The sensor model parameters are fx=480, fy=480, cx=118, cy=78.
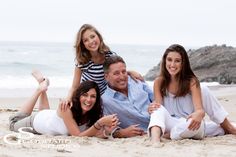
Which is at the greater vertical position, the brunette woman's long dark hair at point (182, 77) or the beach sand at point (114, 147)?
the brunette woman's long dark hair at point (182, 77)

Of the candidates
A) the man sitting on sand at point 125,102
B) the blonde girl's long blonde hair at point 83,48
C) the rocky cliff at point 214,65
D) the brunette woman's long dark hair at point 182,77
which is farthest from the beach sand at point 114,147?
the rocky cliff at point 214,65

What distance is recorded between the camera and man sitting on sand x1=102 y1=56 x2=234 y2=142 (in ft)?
18.3

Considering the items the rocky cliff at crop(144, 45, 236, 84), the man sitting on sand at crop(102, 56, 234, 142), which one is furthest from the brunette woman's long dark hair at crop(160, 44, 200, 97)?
the rocky cliff at crop(144, 45, 236, 84)

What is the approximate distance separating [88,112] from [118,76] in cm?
55

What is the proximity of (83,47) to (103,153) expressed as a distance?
1965mm

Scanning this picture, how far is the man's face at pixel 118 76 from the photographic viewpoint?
5.57m

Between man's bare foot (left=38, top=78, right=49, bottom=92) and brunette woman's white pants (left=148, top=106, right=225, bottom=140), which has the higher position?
man's bare foot (left=38, top=78, right=49, bottom=92)

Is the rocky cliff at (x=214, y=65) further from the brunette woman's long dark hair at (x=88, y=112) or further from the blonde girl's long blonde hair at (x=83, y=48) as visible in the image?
the brunette woman's long dark hair at (x=88, y=112)

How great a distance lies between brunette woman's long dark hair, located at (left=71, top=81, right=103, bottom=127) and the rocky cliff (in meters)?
13.0

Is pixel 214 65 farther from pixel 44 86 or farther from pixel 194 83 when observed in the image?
pixel 194 83

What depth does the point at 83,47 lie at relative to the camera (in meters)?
6.05

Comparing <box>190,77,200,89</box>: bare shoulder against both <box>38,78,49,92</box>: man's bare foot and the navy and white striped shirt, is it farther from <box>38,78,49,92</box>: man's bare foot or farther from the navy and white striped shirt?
<box>38,78,49,92</box>: man's bare foot

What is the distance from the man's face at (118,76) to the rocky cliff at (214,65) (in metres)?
12.8

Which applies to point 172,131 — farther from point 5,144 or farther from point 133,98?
point 5,144
